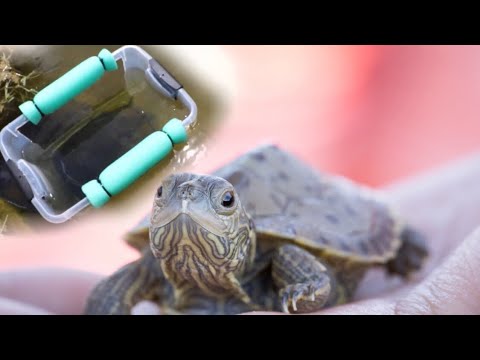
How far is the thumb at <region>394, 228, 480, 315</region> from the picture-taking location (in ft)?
2.50

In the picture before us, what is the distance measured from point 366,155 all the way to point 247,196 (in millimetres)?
1278

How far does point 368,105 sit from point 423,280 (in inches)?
48.6

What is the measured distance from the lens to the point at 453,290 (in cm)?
78

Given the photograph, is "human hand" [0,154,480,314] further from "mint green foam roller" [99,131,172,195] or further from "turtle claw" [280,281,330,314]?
"mint green foam roller" [99,131,172,195]

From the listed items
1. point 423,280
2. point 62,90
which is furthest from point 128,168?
point 423,280

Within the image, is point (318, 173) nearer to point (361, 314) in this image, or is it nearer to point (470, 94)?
point (361, 314)

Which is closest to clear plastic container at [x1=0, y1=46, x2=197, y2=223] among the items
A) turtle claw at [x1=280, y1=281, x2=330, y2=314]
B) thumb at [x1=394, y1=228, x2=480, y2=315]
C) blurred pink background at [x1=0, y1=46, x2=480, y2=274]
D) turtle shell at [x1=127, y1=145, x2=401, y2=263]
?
turtle shell at [x1=127, y1=145, x2=401, y2=263]

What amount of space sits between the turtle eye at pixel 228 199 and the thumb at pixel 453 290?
0.90 feet

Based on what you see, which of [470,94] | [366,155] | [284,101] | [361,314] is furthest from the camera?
[366,155]

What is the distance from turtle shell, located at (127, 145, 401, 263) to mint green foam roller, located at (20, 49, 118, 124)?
0.70 feet

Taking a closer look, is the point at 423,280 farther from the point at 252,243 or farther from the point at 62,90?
the point at 62,90

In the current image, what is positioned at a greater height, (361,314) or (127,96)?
(127,96)

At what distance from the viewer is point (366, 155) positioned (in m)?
2.11
